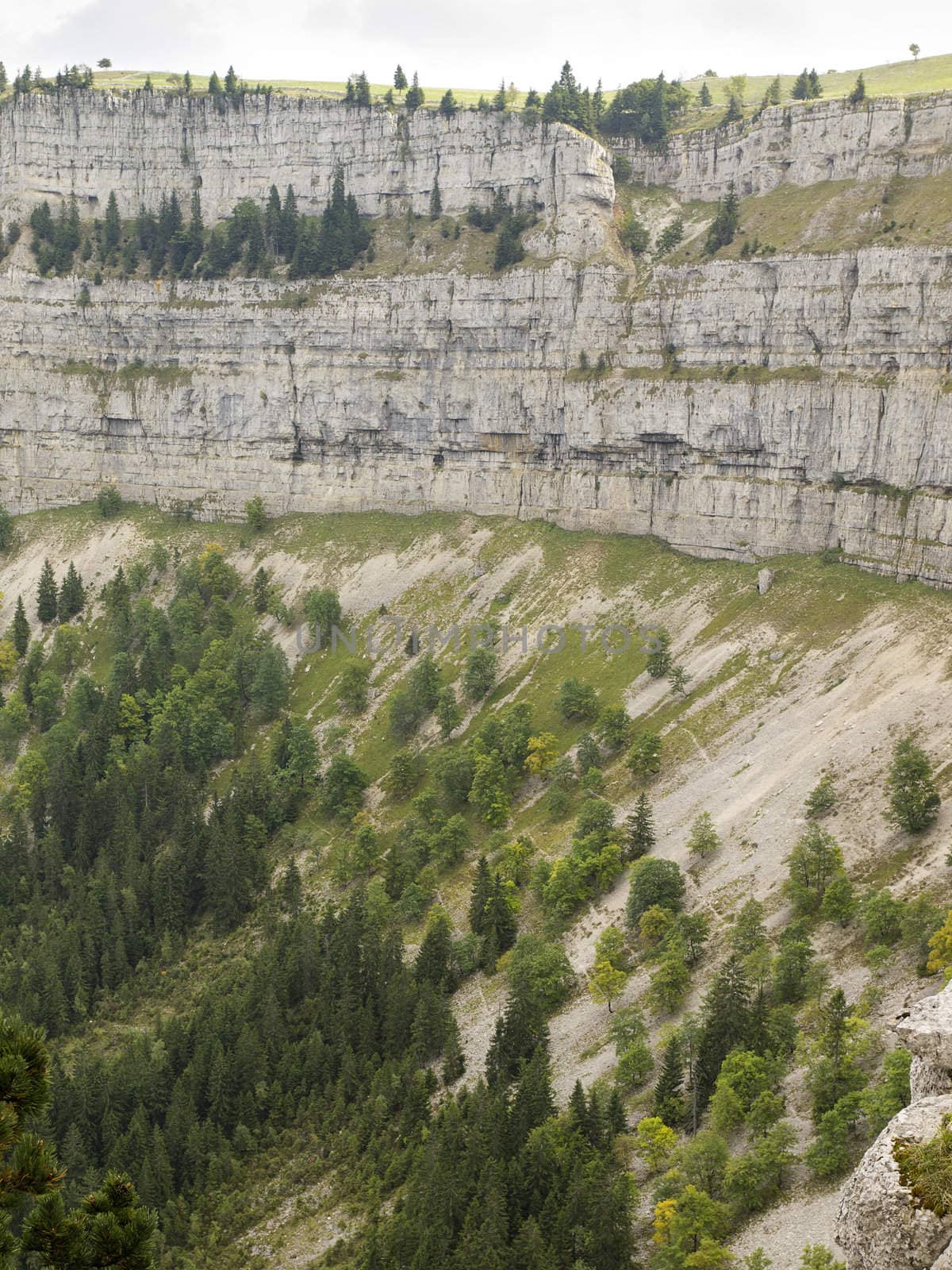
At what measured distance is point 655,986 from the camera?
69812 millimetres

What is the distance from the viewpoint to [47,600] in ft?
451

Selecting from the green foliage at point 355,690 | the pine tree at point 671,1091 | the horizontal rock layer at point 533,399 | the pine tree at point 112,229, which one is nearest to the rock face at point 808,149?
the horizontal rock layer at point 533,399

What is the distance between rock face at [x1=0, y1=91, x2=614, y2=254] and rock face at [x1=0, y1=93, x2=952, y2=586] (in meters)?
0.32

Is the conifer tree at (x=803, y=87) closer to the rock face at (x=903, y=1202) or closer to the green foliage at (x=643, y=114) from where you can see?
the green foliage at (x=643, y=114)

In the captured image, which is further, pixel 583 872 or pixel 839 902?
pixel 583 872

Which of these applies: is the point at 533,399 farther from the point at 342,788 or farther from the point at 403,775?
the point at 342,788

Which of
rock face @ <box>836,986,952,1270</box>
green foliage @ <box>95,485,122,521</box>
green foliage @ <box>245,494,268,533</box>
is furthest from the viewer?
green foliage @ <box>95,485,122,521</box>

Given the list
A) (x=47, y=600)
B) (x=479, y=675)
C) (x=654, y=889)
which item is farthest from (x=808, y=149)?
(x=47, y=600)

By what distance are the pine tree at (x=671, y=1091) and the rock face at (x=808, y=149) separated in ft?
312

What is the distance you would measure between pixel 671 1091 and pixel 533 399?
8715 cm

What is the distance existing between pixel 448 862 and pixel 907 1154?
67.4 metres

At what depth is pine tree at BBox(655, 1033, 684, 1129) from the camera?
59875 millimetres

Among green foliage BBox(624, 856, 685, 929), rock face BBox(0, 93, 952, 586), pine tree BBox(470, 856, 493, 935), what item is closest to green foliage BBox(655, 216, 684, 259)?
rock face BBox(0, 93, 952, 586)

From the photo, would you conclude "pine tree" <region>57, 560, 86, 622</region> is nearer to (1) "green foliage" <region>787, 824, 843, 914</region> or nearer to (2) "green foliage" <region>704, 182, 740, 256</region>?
(2) "green foliage" <region>704, 182, 740, 256</region>
